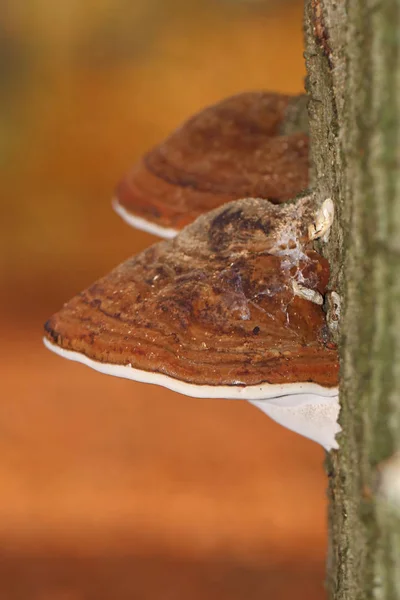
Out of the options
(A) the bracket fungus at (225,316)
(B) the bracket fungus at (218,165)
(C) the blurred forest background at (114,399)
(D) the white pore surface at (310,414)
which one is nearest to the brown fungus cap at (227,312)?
(A) the bracket fungus at (225,316)

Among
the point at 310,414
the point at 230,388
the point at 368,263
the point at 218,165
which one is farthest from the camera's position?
the point at 218,165

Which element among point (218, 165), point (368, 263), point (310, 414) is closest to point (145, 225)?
point (218, 165)

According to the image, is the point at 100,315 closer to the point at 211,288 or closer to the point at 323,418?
the point at 211,288

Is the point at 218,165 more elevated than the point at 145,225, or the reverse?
the point at 218,165

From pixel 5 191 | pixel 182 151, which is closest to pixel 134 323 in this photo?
pixel 182 151

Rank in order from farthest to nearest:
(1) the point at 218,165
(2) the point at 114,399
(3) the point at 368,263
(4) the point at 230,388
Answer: (2) the point at 114,399 < (1) the point at 218,165 < (4) the point at 230,388 < (3) the point at 368,263

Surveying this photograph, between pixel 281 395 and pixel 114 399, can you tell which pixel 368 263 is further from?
pixel 114 399
